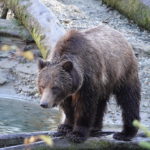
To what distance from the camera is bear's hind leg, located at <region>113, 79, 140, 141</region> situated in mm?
6062

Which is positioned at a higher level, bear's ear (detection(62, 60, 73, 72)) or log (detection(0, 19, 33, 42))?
log (detection(0, 19, 33, 42))

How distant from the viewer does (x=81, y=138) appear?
215 inches

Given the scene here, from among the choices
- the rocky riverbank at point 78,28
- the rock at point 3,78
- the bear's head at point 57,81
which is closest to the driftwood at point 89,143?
the bear's head at point 57,81

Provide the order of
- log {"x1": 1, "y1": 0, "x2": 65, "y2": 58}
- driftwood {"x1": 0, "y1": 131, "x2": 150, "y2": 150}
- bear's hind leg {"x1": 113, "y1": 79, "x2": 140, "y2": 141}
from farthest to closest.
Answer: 1. log {"x1": 1, "y1": 0, "x2": 65, "y2": 58}
2. bear's hind leg {"x1": 113, "y1": 79, "x2": 140, "y2": 141}
3. driftwood {"x1": 0, "y1": 131, "x2": 150, "y2": 150}

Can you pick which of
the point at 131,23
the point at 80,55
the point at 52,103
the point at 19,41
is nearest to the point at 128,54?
the point at 80,55

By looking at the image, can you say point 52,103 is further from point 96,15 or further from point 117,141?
point 96,15

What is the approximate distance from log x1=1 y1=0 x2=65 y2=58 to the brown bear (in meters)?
3.22

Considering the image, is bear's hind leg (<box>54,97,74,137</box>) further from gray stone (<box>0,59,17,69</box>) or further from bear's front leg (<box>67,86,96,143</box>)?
gray stone (<box>0,59,17,69</box>)

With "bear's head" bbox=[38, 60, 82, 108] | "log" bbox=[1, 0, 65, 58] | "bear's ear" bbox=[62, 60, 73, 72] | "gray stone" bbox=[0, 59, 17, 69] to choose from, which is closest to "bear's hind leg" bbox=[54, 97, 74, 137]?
"bear's head" bbox=[38, 60, 82, 108]

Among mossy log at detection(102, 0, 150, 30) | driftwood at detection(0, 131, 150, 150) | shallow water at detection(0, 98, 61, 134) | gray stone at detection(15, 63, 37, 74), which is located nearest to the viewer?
driftwood at detection(0, 131, 150, 150)

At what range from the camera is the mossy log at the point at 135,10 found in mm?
12805

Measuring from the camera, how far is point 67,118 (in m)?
5.62

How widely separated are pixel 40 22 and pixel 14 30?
73.7 inches

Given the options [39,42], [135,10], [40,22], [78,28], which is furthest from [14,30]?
[135,10]
